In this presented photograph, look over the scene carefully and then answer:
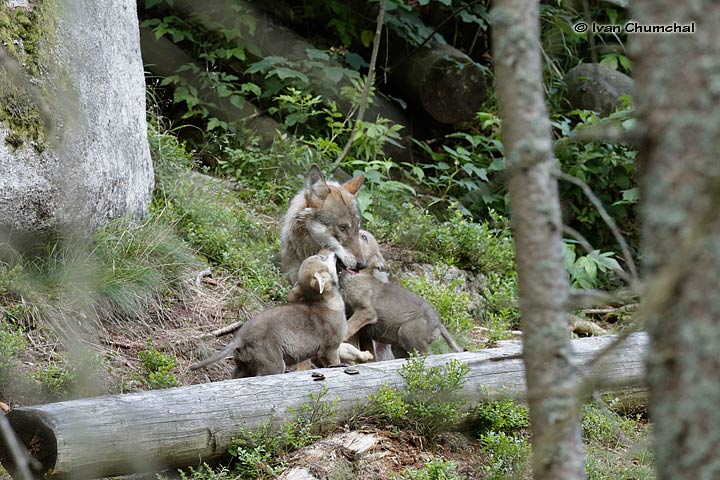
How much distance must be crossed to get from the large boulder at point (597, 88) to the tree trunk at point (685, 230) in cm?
1075

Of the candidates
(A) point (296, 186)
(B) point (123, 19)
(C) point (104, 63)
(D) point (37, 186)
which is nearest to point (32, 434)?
(D) point (37, 186)

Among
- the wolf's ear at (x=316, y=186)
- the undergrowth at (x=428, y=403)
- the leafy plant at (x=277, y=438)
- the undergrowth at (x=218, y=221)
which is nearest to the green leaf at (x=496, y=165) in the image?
the undergrowth at (x=218, y=221)

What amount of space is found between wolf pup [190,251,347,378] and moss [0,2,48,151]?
223cm

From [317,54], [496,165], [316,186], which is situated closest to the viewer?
[316,186]

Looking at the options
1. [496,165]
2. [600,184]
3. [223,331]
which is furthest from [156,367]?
[600,184]

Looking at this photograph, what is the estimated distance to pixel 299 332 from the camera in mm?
6004

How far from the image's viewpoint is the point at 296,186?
996 cm

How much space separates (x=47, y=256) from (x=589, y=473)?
4400mm

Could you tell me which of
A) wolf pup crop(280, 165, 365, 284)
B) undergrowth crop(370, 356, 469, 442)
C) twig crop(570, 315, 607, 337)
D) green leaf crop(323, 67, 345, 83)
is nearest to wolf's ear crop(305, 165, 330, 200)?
wolf pup crop(280, 165, 365, 284)

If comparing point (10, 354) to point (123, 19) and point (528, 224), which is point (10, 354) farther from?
point (528, 224)

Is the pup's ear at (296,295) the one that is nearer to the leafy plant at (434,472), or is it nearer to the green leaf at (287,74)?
the leafy plant at (434,472)

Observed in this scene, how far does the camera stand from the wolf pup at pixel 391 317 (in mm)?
6730

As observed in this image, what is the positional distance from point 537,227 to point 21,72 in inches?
199

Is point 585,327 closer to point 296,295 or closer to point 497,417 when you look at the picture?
point 497,417
